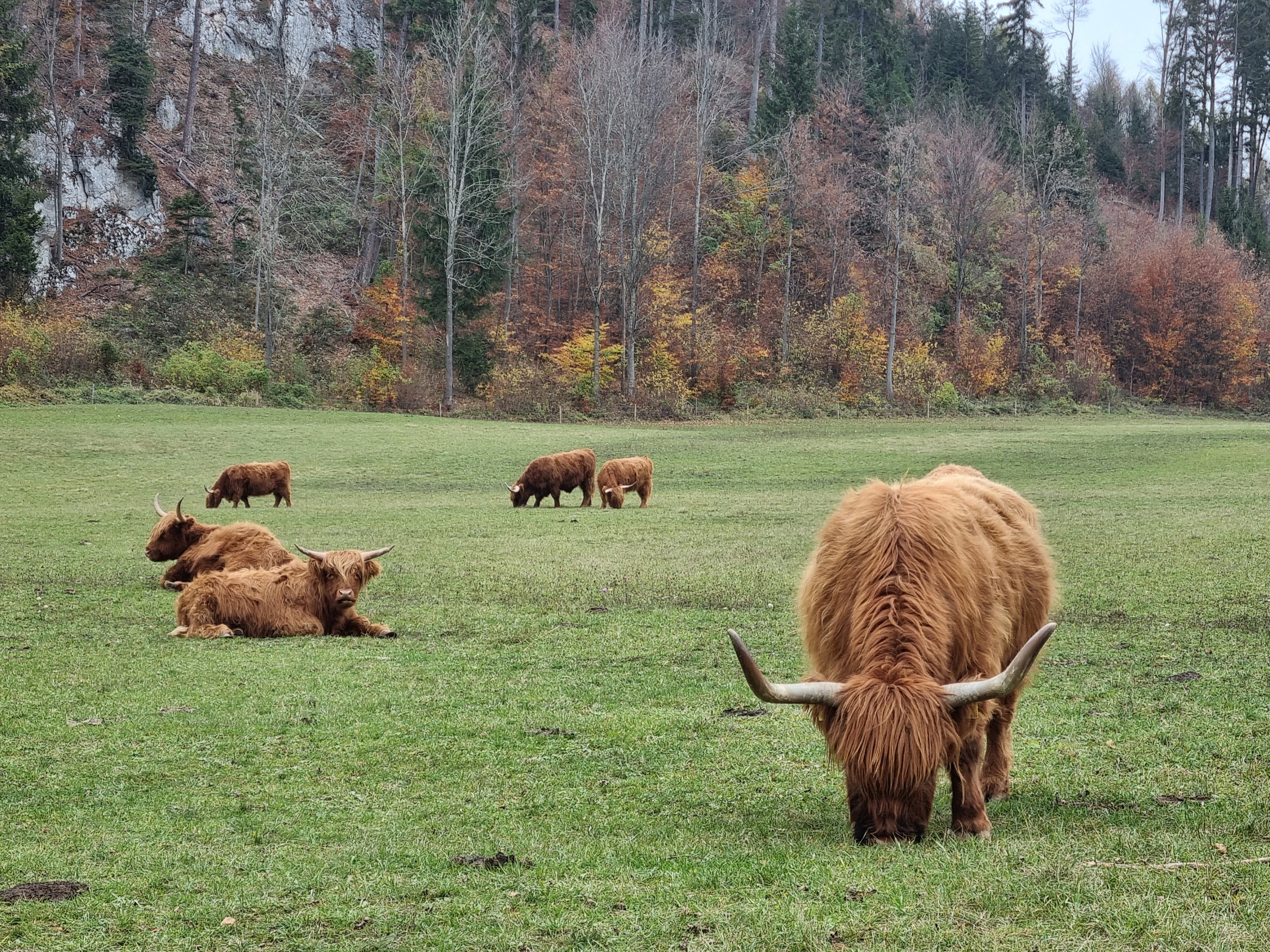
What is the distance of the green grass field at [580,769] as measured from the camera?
14.2 feet

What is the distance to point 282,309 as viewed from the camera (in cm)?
5569

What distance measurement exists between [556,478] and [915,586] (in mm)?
20976

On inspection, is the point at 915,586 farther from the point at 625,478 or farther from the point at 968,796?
the point at 625,478

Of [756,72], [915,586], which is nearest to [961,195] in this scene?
[756,72]

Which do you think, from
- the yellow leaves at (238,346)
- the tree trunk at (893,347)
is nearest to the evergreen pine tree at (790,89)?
the tree trunk at (893,347)

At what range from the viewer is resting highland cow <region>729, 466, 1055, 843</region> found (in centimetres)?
502

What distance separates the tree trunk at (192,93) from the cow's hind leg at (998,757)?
202 ft

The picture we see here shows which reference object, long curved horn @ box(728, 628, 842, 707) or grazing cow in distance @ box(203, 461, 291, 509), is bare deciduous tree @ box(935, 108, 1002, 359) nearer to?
grazing cow in distance @ box(203, 461, 291, 509)

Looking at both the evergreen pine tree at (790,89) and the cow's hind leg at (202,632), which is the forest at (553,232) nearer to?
the evergreen pine tree at (790,89)

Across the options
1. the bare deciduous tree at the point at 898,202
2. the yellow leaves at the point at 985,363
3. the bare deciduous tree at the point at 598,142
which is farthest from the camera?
the yellow leaves at the point at 985,363

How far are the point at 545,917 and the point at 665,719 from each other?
12.0ft

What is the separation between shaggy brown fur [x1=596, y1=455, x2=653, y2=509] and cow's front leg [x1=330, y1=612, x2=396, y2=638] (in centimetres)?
1410

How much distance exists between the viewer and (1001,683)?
4.99 metres

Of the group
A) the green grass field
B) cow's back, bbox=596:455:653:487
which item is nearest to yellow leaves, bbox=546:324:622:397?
cow's back, bbox=596:455:653:487
